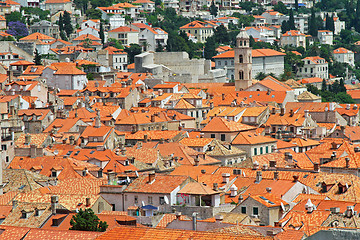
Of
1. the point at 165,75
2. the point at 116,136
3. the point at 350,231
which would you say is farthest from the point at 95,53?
the point at 350,231

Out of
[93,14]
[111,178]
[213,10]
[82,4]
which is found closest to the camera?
[111,178]

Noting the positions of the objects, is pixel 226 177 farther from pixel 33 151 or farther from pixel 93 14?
pixel 93 14

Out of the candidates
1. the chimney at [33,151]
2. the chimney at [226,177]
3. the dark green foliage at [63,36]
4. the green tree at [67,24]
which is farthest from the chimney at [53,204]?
the green tree at [67,24]

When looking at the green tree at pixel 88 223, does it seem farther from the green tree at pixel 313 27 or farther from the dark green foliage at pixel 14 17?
the green tree at pixel 313 27

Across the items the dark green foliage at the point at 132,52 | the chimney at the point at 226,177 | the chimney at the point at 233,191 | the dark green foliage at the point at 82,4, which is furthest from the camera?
the dark green foliage at the point at 82,4

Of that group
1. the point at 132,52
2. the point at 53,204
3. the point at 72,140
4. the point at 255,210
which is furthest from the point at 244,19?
the point at 53,204

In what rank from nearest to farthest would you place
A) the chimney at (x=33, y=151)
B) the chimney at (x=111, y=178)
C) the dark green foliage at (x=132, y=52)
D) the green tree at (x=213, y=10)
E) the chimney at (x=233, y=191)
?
1. the chimney at (x=233, y=191)
2. the chimney at (x=111, y=178)
3. the chimney at (x=33, y=151)
4. the dark green foliage at (x=132, y=52)
5. the green tree at (x=213, y=10)

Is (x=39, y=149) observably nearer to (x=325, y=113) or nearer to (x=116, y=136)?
(x=116, y=136)

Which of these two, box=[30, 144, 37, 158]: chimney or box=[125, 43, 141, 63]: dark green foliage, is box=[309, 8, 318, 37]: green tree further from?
box=[30, 144, 37, 158]: chimney
